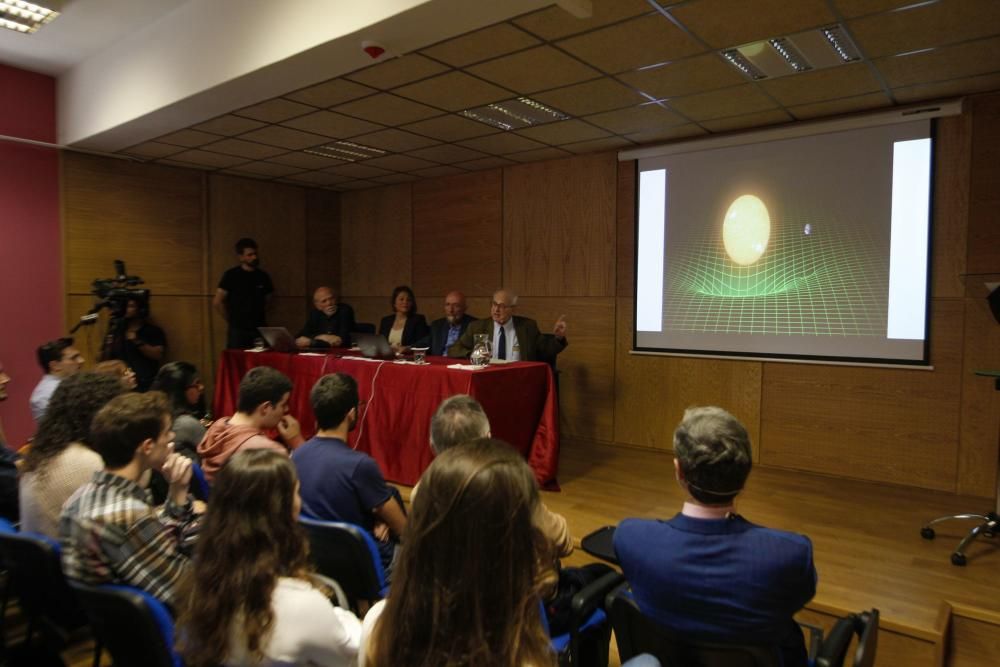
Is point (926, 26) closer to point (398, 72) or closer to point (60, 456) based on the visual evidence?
point (398, 72)

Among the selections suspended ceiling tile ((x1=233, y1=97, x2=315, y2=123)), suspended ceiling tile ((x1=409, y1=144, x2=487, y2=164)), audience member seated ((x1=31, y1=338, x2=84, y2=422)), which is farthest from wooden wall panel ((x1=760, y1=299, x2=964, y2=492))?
audience member seated ((x1=31, y1=338, x2=84, y2=422))

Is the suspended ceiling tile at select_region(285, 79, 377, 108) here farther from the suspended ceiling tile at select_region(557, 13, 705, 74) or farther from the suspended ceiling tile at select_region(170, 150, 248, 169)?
the suspended ceiling tile at select_region(170, 150, 248, 169)

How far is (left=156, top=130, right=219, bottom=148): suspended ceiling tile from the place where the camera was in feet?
15.4

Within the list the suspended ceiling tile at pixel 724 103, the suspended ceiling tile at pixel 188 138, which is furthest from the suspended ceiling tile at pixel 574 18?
the suspended ceiling tile at pixel 188 138

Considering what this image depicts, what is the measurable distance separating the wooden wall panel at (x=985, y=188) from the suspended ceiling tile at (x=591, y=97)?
204cm

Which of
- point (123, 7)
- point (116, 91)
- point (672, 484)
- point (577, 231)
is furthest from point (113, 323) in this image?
point (672, 484)

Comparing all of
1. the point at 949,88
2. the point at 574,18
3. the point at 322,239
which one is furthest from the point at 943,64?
the point at 322,239

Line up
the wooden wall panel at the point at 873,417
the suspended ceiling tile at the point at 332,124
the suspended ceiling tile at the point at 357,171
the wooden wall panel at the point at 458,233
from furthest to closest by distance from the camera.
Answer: the wooden wall panel at the point at 458,233 → the suspended ceiling tile at the point at 357,171 → the suspended ceiling tile at the point at 332,124 → the wooden wall panel at the point at 873,417

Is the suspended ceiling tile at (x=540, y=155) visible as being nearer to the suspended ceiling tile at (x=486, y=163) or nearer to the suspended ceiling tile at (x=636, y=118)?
the suspended ceiling tile at (x=486, y=163)

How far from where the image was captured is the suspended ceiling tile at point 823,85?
344 centimetres

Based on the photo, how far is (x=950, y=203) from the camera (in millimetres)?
3852

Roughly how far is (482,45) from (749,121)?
2.26 metres

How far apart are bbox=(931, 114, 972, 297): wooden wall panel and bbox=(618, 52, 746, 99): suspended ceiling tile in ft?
4.73

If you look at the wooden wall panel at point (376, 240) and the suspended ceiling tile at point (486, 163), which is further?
the wooden wall panel at point (376, 240)
